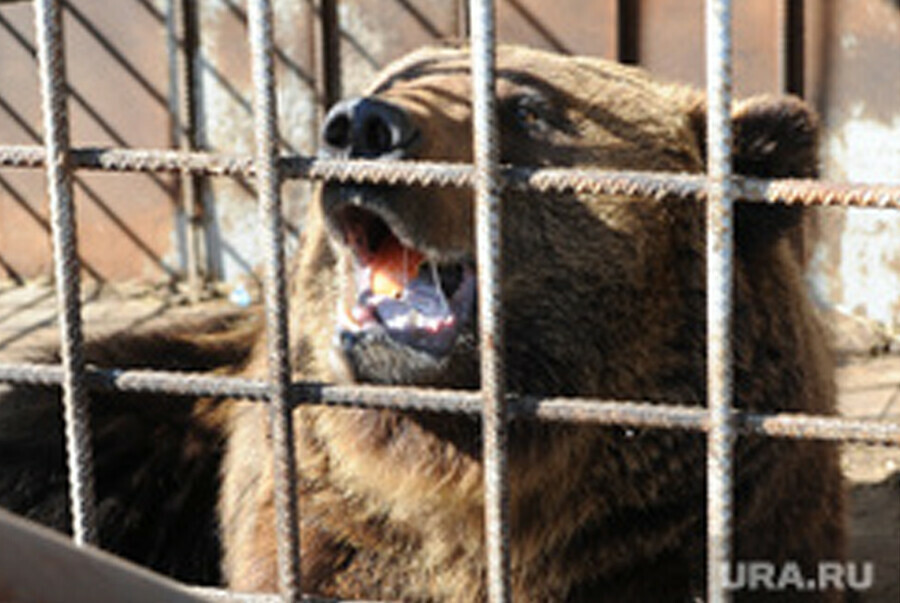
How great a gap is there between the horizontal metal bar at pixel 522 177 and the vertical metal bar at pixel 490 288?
36mm

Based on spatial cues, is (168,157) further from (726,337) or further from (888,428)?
(888,428)

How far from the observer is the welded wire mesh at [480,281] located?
228 cm

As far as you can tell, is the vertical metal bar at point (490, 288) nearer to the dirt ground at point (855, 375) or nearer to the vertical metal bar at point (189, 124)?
the dirt ground at point (855, 375)

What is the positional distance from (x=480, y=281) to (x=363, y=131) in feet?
1.16

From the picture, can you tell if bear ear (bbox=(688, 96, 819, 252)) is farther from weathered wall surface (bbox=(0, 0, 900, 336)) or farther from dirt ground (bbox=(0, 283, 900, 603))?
weathered wall surface (bbox=(0, 0, 900, 336))

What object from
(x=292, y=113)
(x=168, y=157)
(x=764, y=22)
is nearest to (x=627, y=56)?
(x=764, y=22)

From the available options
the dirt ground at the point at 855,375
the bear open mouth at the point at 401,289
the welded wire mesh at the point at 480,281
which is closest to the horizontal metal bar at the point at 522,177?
the welded wire mesh at the point at 480,281

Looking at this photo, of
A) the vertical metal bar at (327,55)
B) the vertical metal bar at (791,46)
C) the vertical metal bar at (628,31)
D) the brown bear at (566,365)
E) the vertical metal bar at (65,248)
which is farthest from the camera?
the vertical metal bar at (327,55)

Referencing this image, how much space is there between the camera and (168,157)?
101 inches

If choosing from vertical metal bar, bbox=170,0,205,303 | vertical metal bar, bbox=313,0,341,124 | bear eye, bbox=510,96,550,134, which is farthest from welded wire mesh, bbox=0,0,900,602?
vertical metal bar, bbox=170,0,205,303

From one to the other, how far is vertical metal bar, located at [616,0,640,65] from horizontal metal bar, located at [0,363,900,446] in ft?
12.4

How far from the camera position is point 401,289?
2.85 metres

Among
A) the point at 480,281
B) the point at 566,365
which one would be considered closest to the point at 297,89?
the point at 566,365

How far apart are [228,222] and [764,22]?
2.64m
